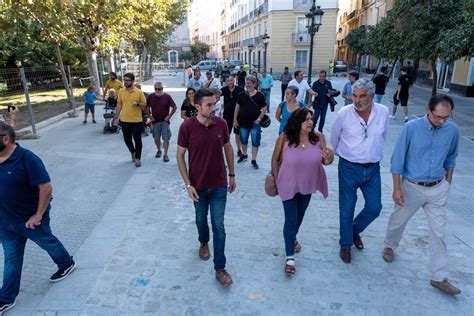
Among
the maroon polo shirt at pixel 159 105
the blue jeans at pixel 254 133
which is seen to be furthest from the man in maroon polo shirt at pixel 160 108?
the blue jeans at pixel 254 133

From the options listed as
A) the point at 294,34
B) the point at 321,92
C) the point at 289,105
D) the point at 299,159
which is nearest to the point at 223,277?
the point at 299,159

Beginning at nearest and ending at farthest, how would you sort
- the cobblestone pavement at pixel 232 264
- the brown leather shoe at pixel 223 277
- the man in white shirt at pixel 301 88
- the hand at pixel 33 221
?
1. the hand at pixel 33 221
2. the cobblestone pavement at pixel 232 264
3. the brown leather shoe at pixel 223 277
4. the man in white shirt at pixel 301 88

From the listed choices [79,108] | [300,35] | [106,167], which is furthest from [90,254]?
[300,35]

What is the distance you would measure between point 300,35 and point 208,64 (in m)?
11.4

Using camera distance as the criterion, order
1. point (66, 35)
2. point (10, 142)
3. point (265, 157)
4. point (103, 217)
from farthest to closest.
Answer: point (66, 35) < point (265, 157) < point (103, 217) < point (10, 142)

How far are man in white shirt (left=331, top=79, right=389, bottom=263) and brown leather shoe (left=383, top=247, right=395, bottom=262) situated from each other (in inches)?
18.1

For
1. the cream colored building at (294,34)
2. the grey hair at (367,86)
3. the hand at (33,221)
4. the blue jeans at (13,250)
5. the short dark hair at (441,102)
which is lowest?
the blue jeans at (13,250)

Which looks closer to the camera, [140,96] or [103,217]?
[103,217]

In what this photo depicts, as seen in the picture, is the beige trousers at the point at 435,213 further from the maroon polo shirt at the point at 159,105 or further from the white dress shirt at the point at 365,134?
the maroon polo shirt at the point at 159,105

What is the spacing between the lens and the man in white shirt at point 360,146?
3.24 m

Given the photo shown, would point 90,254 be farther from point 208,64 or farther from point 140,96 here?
point 208,64

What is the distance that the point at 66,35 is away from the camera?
14.2m

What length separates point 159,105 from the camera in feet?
22.3

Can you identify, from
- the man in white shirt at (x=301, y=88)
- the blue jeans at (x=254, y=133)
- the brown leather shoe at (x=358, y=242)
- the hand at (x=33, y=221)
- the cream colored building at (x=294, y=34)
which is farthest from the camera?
the cream colored building at (x=294, y=34)
